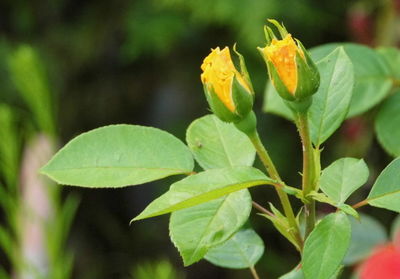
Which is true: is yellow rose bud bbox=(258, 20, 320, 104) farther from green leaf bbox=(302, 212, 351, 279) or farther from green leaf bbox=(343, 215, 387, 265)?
green leaf bbox=(343, 215, 387, 265)

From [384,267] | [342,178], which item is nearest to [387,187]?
[342,178]

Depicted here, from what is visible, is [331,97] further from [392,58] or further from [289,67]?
[392,58]

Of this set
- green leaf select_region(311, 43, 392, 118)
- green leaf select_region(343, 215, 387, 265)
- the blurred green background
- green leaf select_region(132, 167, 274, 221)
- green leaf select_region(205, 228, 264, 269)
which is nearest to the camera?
green leaf select_region(132, 167, 274, 221)

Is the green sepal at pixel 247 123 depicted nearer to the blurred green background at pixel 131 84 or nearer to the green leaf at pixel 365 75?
the green leaf at pixel 365 75

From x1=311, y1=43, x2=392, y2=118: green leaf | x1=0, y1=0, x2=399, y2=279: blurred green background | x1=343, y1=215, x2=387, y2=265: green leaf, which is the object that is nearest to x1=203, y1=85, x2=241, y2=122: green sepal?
x1=311, y1=43, x2=392, y2=118: green leaf

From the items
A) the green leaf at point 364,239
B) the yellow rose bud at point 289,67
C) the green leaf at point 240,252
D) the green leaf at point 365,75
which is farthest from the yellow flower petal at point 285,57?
the green leaf at point 364,239

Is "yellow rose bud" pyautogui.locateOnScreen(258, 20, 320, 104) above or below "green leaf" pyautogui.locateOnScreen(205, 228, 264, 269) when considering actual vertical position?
above

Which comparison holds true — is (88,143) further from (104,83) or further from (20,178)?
(104,83)
